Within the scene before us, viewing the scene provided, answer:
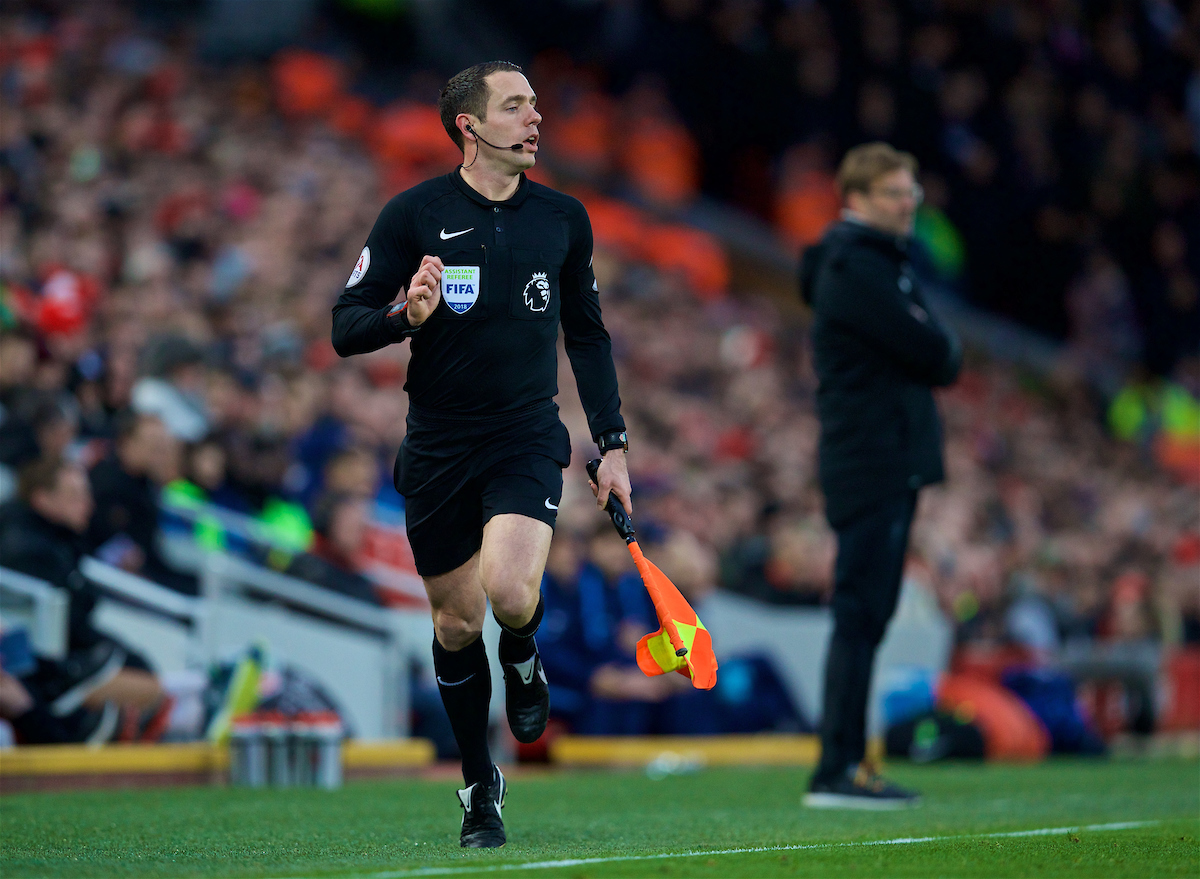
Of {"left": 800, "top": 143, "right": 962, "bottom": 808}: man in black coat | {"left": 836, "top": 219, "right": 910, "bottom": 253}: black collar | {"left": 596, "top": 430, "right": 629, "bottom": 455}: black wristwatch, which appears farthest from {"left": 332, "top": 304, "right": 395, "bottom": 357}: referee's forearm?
{"left": 836, "top": 219, "right": 910, "bottom": 253}: black collar

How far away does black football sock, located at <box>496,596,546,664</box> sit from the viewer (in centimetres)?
508

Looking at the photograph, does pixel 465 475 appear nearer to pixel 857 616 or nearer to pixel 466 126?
pixel 466 126

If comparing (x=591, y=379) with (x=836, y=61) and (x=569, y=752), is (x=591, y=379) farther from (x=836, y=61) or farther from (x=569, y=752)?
(x=836, y=61)

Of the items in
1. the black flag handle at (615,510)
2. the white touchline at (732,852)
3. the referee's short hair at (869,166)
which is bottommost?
the white touchline at (732,852)

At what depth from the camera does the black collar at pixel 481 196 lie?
5.14 meters

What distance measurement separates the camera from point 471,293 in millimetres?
5016

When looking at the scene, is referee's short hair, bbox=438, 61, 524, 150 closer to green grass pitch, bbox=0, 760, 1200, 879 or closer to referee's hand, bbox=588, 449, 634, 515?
referee's hand, bbox=588, 449, 634, 515

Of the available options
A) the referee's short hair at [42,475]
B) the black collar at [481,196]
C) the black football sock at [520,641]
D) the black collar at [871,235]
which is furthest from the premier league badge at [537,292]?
the referee's short hair at [42,475]

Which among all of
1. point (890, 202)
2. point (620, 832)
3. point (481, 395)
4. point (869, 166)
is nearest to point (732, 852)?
point (620, 832)

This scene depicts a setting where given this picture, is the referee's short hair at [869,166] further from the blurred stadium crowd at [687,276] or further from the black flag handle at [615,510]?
the blurred stadium crowd at [687,276]

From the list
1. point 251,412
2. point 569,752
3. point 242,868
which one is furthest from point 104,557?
point 242,868

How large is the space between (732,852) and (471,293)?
70.2 inches

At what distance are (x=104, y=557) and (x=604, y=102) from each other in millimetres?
14608

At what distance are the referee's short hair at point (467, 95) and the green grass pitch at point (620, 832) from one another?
7.15 ft
